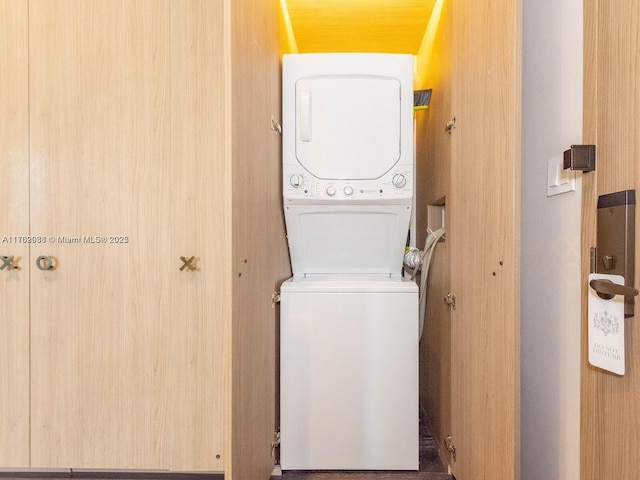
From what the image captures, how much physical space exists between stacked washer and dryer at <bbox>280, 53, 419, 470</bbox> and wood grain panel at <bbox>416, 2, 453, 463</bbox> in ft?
0.52

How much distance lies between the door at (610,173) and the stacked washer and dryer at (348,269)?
867 mm

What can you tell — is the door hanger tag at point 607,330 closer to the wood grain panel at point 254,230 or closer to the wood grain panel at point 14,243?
the wood grain panel at point 254,230

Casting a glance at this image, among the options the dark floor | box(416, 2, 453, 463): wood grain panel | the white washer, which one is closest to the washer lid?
the white washer

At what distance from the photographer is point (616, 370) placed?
85 cm

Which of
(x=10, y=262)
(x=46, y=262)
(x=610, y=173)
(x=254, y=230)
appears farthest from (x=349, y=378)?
(x=10, y=262)

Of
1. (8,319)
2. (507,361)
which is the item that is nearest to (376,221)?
(507,361)

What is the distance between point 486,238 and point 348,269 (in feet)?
3.07

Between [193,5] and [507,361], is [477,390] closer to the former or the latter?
[507,361]

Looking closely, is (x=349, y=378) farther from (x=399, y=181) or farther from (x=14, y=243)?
(x=14, y=243)

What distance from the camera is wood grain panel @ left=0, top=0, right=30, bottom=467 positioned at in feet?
5.69

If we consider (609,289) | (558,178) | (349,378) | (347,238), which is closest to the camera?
(609,289)

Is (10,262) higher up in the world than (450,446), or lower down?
higher up

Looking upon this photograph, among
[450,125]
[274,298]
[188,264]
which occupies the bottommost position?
[274,298]

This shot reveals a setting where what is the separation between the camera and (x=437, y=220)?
7.61 feet
